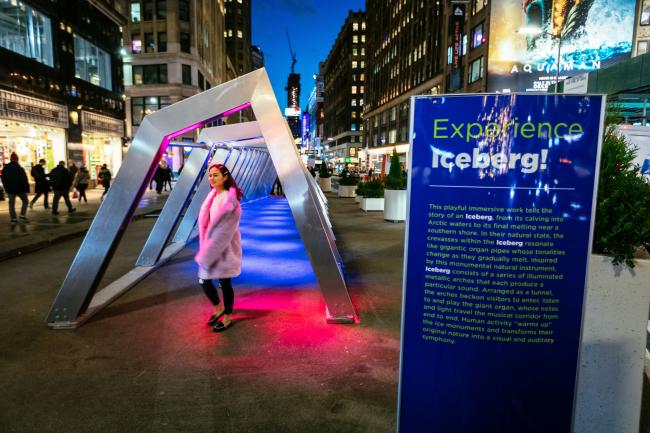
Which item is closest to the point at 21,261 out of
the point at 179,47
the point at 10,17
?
the point at 10,17

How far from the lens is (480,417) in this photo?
230 centimetres

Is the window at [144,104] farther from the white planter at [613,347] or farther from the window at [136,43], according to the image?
the white planter at [613,347]

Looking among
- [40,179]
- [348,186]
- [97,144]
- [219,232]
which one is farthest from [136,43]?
[219,232]

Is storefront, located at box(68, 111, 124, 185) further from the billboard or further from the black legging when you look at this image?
the billboard

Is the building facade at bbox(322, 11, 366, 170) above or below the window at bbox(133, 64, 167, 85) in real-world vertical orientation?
above

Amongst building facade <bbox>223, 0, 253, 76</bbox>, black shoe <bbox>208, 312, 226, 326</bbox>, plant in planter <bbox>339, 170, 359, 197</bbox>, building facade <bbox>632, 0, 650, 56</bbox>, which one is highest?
building facade <bbox>223, 0, 253, 76</bbox>

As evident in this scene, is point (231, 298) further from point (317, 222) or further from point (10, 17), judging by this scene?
point (10, 17)

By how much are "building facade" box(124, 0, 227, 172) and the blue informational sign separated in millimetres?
45183

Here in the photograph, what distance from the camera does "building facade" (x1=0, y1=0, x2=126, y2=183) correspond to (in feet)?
59.0

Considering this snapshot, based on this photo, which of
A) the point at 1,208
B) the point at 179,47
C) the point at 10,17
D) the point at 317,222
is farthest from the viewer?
the point at 179,47

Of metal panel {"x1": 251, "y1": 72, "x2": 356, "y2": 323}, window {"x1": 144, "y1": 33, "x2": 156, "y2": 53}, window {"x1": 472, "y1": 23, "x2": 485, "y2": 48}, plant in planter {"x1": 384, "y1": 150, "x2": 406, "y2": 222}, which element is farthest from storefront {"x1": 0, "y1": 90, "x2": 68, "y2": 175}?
window {"x1": 472, "y1": 23, "x2": 485, "y2": 48}

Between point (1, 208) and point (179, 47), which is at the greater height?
point (179, 47)

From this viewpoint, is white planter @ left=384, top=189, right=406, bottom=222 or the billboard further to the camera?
the billboard

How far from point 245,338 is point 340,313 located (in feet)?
3.94
